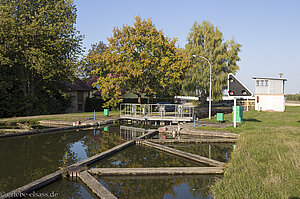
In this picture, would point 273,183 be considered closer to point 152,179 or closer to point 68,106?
point 152,179

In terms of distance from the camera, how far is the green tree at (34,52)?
25984 mm

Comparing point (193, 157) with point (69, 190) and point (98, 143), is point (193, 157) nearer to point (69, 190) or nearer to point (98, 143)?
point (69, 190)

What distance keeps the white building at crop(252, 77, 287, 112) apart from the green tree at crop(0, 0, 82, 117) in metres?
31.7

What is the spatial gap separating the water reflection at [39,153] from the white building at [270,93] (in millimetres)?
33038

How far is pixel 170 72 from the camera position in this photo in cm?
2766

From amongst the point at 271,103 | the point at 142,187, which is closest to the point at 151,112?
the point at 142,187

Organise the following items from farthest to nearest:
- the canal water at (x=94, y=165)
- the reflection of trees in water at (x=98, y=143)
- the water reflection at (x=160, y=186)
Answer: the reflection of trees in water at (x=98, y=143), the canal water at (x=94, y=165), the water reflection at (x=160, y=186)

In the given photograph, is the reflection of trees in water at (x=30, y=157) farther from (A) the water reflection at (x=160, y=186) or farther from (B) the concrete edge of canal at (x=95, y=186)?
(A) the water reflection at (x=160, y=186)

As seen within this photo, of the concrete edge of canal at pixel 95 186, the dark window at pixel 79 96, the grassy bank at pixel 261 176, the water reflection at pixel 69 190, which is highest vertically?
the dark window at pixel 79 96

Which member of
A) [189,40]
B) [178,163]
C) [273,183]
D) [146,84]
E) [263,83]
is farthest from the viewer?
[189,40]

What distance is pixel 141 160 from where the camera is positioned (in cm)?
1048

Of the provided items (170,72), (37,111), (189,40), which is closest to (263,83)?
(189,40)

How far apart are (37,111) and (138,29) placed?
1793 cm

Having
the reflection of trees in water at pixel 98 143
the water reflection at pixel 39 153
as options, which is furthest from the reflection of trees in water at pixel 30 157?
the reflection of trees in water at pixel 98 143
